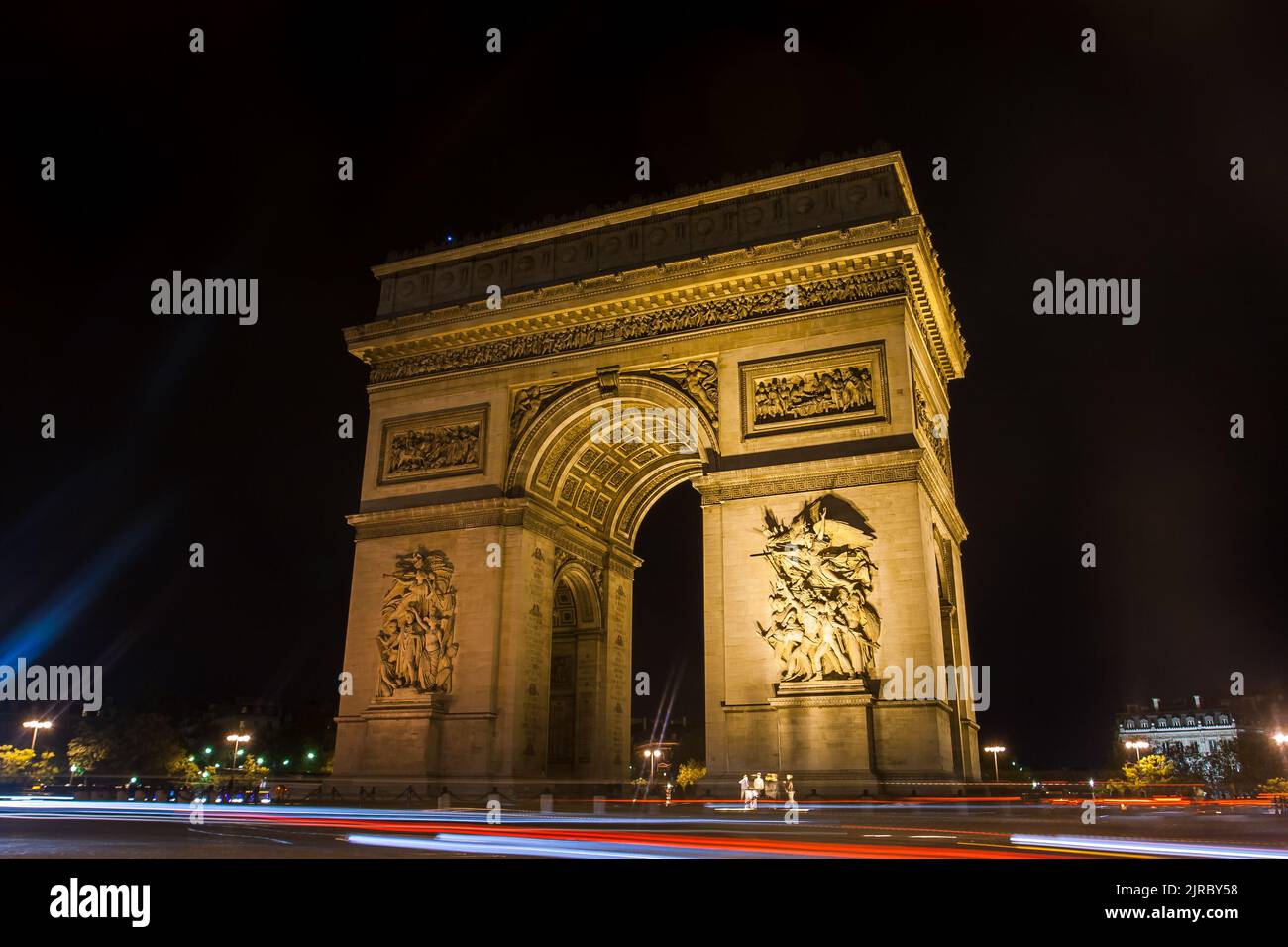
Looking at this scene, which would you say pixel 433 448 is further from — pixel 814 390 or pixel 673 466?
pixel 814 390

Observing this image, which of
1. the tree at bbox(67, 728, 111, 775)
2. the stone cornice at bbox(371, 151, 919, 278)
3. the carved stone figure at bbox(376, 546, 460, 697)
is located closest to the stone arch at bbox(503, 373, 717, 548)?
the carved stone figure at bbox(376, 546, 460, 697)

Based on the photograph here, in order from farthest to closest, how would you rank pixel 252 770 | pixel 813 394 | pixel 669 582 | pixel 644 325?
pixel 252 770 → pixel 669 582 → pixel 644 325 → pixel 813 394

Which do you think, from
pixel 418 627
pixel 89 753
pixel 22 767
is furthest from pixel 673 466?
pixel 89 753

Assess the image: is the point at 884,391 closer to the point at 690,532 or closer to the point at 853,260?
the point at 853,260

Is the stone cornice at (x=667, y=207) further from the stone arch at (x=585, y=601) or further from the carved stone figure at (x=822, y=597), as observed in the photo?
the stone arch at (x=585, y=601)
